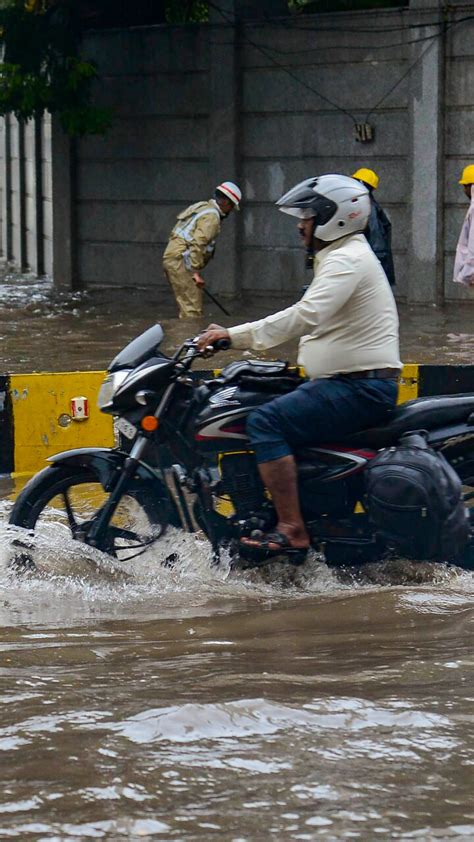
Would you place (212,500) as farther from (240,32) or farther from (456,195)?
(240,32)

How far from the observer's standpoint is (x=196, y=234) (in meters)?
12.8

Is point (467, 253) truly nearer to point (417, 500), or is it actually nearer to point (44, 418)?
point (44, 418)

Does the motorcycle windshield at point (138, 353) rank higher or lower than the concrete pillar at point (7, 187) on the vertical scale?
lower

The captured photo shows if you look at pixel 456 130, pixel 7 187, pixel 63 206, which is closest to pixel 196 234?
pixel 456 130

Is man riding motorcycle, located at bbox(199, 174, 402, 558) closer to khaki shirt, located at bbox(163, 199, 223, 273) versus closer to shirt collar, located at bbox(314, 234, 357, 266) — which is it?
shirt collar, located at bbox(314, 234, 357, 266)

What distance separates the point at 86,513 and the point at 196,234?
306 inches

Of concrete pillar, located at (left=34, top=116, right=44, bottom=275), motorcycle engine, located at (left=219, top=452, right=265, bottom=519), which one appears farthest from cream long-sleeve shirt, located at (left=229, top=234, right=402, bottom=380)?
Answer: concrete pillar, located at (left=34, top=116, right=44, bottom=275)

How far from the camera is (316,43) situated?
14656mm

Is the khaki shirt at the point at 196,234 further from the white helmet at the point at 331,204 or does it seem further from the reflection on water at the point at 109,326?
the white helmet at the point at 331,204

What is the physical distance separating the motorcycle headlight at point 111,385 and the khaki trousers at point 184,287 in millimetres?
7938

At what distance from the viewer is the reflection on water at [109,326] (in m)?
10.7

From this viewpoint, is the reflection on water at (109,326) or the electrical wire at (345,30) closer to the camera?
the reflection on water at (109,326)

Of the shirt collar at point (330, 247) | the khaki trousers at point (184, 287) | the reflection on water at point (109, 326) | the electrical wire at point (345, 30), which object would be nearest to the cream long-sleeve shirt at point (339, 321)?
the shirt collar at point (330, 247)

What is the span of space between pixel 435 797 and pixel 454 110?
1167 centimetres
